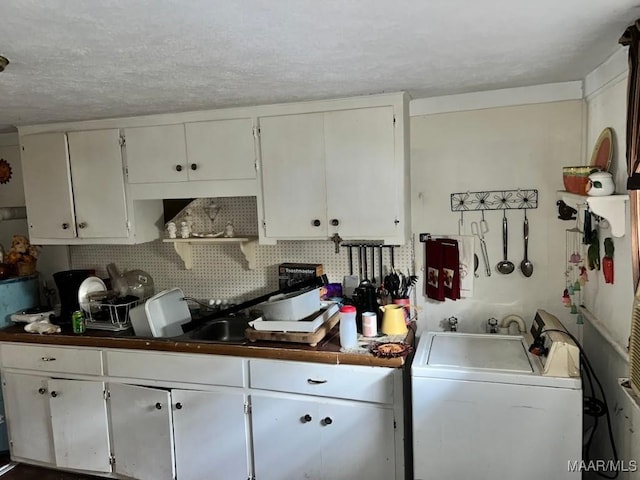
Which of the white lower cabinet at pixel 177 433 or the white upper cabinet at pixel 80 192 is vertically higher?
the white upper cabinet at pixel 80 192

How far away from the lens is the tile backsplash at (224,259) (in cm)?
290

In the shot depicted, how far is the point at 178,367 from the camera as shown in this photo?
2500 mm

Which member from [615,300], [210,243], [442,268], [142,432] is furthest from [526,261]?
[142,432]

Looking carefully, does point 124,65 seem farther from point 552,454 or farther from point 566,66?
point 552,454

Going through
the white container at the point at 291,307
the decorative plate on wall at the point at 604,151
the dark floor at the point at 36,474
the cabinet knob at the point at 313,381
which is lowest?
the dark floor at the point at 36,474

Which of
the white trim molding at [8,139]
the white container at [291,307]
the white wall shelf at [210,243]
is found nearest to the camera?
the white container at [291,307]

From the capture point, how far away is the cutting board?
232 centimetres

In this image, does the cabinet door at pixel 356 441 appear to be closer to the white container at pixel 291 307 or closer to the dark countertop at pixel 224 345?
the dark countertop at pixel 224 345

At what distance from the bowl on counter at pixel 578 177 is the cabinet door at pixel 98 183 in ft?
7.90

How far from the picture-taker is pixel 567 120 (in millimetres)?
2436

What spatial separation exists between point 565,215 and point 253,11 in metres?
1.92

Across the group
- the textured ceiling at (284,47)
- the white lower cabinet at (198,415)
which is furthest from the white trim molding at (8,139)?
the white lower cabinet at (198,415)

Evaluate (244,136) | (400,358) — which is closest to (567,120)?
(400,358)

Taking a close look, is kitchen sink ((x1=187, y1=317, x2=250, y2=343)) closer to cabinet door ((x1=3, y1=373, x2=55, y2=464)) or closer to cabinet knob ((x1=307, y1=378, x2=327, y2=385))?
cabinet knob ((x1=307, y1=378, x2=327, y2=385))
